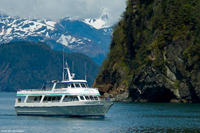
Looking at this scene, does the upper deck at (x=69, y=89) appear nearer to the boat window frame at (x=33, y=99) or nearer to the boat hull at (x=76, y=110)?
the boat window frame at (x=33, y=99)

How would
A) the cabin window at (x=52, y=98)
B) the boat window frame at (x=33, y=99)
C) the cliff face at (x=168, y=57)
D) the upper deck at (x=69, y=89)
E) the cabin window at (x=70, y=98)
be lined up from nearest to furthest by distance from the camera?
the upper deck at (x=69, y=89)
the cabin window at (x=70, y=98)
the cabin window at (x=52, y=98)
the boat window frame at (x=33, y=99)
the cliff face at (x=168, y=57)

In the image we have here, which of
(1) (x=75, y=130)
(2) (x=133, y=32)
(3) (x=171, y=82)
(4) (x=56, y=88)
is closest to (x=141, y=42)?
(2) (x=133, y=32)

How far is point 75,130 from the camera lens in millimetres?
74750

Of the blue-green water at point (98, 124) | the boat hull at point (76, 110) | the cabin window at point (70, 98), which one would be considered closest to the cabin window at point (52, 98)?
the boat hull at point (76, 110)

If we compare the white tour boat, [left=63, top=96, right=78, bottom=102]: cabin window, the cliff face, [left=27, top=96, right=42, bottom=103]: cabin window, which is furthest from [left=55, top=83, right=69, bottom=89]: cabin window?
the cliff face

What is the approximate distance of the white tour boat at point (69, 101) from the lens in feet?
289

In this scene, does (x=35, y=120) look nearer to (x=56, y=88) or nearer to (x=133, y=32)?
(x=56, y=88)

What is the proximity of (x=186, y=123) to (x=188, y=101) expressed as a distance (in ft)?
209

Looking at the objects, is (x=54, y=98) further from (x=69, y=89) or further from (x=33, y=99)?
(x=33, y=99)

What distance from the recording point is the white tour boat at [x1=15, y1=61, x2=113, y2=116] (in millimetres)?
88000

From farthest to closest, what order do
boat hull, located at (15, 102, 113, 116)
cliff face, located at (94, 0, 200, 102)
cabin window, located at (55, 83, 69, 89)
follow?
cliff face, located at (94, 0, 200, 102) < cabin window, located at (55, 83, 69, 89) < boat hull, located at (15, 102, 113, 116)

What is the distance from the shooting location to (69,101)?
292 feet

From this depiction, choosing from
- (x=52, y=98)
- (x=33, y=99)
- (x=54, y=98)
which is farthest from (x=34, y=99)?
(x=54, y=98)

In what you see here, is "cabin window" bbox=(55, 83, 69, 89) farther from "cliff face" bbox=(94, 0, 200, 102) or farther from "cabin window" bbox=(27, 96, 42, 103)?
"cliff face" bbox=(94, 0, 200, 102)
